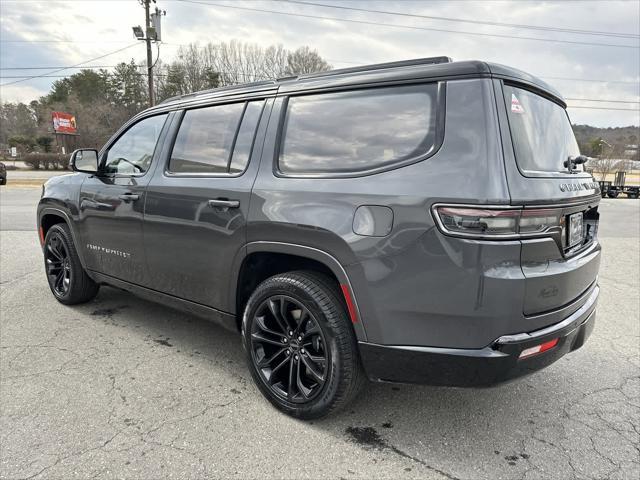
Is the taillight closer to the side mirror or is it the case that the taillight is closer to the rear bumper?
the rear bumper

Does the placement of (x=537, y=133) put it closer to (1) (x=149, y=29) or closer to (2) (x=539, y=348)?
(2) (x=539, y=348)

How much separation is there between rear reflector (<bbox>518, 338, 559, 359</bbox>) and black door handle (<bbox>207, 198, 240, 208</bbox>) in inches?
69.0

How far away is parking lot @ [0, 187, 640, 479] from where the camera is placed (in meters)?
2.25

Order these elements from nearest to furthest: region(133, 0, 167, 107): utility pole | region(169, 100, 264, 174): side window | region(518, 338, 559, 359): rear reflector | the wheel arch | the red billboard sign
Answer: region(518, 338, 559, 359): rear reflector → region(169, 100, 264, 174): side window → the wheel arch → region(133, 0, 167, 107): utility pole → the red billboard sign

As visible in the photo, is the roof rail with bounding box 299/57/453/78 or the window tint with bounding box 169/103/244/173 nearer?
the roof rail with bounding box 299/57/453/78

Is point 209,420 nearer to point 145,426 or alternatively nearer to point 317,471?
point 145,426

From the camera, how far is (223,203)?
2.83 meters

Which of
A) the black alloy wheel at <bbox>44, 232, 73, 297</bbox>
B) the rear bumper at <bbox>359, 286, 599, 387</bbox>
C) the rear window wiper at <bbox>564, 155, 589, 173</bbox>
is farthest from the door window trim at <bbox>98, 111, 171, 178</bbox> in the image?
the rear window wiper at <bbox>564, 155, 589, 173</bbox>

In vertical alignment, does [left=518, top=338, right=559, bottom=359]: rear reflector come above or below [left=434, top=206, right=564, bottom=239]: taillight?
below

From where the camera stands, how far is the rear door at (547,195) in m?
2.04

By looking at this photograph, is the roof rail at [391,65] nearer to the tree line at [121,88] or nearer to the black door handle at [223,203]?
the black door handle at [223,203]

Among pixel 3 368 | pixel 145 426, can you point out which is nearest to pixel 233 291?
pixel 145 426

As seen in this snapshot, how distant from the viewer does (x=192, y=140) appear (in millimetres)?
3293

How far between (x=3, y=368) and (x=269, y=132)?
99.0 inches
